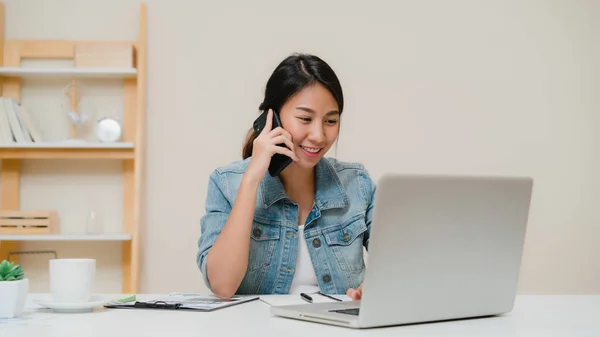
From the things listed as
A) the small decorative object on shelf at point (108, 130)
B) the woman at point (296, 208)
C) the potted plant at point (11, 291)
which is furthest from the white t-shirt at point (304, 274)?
the small decorative object on shelf at point (108, 130)

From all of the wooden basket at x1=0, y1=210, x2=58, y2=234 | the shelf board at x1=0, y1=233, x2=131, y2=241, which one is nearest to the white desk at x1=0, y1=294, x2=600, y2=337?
the shelf board at x1=0, y1=233, x2=131, y2=241

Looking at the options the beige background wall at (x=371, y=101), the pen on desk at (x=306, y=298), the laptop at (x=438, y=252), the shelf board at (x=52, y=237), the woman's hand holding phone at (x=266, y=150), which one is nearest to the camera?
the laptop at (x=438, y=252)

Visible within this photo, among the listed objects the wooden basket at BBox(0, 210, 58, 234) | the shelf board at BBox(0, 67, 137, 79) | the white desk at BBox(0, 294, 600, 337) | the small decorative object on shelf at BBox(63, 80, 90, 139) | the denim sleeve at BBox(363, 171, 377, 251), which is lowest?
the wooden basket at BBox(0, 210, 58, 234)

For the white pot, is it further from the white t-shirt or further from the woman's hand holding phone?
the white t-shirt

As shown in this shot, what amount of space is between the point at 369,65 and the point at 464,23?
0.53 meters

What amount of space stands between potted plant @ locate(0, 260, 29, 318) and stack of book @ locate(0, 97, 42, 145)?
2.17 m

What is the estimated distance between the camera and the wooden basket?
10.4 feet

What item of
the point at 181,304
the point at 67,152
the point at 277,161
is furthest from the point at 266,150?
the point at 67,152

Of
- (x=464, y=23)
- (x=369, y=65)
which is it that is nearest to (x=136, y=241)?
(x=369, y=65)

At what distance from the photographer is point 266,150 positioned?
1.74 metres

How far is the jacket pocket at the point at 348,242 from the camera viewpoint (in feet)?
6.02

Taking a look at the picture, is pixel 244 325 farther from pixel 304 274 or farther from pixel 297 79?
pixel 297 79

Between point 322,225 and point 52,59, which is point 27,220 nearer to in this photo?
point 52,59

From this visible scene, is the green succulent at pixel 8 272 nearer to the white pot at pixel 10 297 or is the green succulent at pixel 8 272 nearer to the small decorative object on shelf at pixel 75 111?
the white pot at pixel 10 297
